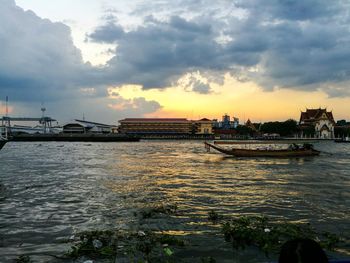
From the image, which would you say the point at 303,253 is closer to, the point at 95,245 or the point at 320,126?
the point at 95,245

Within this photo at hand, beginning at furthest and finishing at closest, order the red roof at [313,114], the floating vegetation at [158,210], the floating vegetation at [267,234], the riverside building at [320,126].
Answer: the red roof at [313,114] → the riverside building at [320,126] → the floating vegetation at [158,210] → the floating vegetation at [267,234]

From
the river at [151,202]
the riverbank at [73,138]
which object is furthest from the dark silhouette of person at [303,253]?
the riverbank at [73,138]

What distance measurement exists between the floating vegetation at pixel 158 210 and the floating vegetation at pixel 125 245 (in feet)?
8.31

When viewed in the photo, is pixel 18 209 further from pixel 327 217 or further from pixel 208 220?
pixel 327 217

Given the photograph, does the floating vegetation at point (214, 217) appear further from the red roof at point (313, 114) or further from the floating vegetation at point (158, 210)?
the red roof at point (313, 114)

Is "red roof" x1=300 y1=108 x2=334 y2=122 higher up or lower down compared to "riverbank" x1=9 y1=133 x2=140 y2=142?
higher up

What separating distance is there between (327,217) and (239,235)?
513 cm

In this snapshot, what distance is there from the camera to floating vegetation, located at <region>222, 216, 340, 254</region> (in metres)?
10.1

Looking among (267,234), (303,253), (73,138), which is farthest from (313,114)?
(303,253)

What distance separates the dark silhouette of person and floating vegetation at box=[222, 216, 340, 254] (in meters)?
6.77

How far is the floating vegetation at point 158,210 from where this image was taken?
1417 cm

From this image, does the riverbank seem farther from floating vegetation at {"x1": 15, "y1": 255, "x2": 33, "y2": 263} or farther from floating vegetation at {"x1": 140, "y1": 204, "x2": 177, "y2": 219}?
floating vegetation at {"x1": 15, "y1": 255, "x2": 33, "y2": 263}

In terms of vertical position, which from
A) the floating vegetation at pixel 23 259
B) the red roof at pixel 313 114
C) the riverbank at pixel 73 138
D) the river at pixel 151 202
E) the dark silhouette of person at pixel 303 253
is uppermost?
the red roof at pixel 313 114

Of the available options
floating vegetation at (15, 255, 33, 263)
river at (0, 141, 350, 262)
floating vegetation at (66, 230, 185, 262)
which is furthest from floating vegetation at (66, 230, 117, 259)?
floating vegetation at (15, 255, 33, 263)
